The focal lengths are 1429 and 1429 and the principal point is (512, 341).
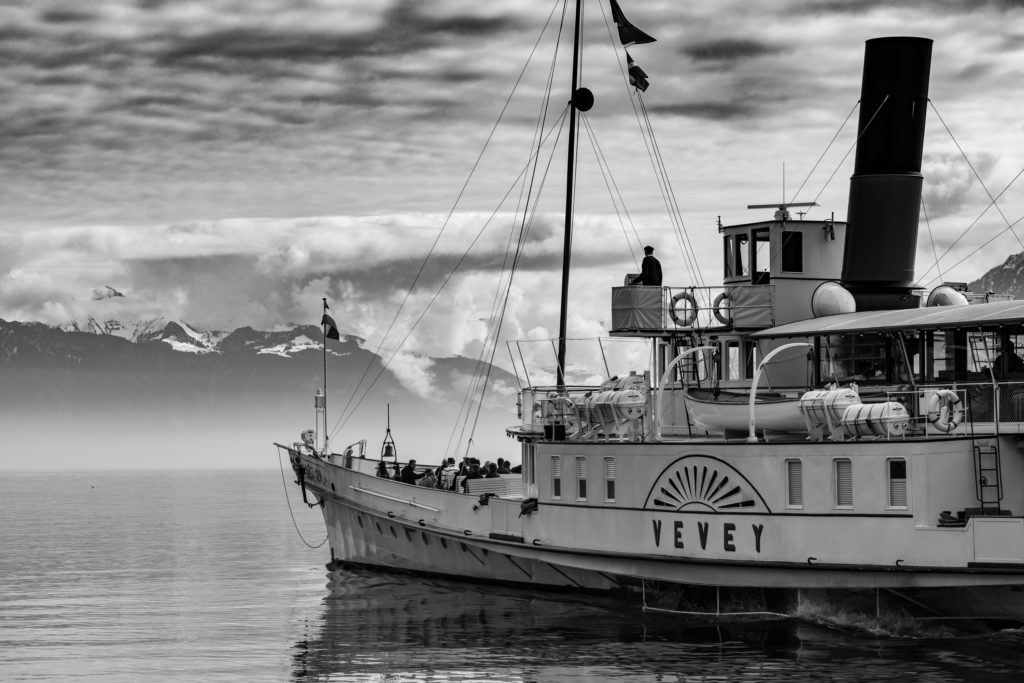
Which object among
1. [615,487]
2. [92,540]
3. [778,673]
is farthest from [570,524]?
[92,540]

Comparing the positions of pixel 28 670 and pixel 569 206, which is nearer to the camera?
pixel 28 670

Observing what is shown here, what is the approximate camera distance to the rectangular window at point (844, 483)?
31247 mm

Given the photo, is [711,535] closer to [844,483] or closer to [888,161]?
[844,483]

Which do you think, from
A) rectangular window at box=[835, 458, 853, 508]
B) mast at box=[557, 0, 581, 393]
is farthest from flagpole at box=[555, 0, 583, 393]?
rectangular window at box=[835, 458, 853, 508]

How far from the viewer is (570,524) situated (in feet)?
120

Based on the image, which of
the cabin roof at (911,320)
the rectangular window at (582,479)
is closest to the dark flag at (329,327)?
the rectangular window at (582,479)

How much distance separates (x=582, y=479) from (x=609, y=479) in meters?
1.13

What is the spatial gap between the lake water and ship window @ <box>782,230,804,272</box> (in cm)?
1027

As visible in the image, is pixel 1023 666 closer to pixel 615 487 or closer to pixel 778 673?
pixel 778 673

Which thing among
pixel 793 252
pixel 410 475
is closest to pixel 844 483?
pixel 793 252

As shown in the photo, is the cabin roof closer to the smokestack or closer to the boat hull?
the smokestack

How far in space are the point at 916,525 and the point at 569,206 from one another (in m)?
17.5

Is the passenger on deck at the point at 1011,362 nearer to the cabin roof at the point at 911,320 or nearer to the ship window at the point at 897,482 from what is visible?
the cabin roof at the point at 911,320

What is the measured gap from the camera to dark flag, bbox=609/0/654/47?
4281 centimetres
